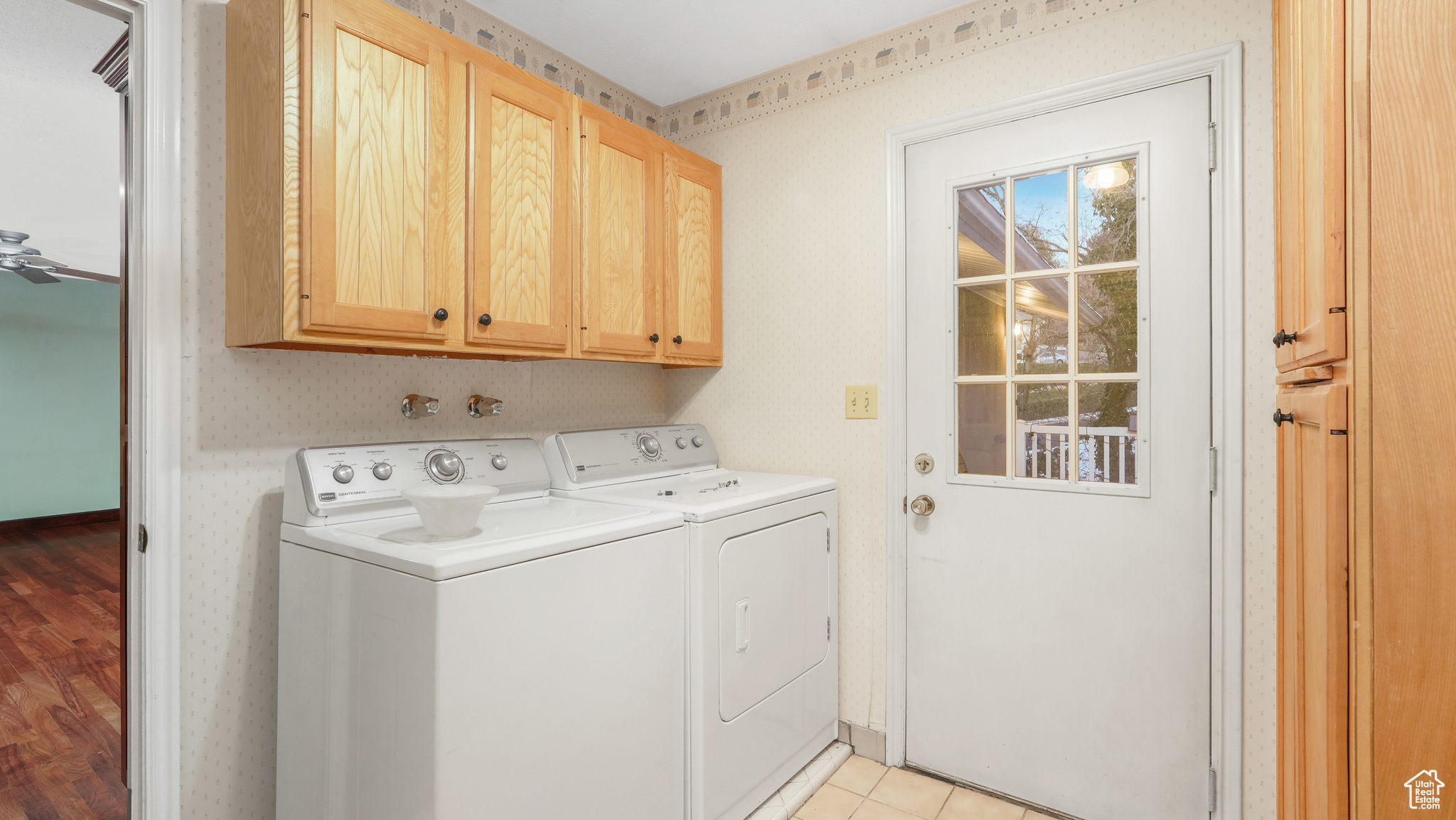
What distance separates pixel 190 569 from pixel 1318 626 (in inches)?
84.9

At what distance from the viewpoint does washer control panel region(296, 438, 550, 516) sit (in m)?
1.46

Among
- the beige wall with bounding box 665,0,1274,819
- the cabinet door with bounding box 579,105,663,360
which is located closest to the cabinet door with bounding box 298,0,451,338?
the cabinet door with bounding box 579,105,663,360

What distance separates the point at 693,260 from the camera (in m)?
2.37

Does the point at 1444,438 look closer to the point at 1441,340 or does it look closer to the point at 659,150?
the point at 1441,340

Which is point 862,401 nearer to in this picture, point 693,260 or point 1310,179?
point 693,260

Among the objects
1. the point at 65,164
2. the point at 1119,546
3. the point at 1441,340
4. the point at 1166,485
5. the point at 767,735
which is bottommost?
the point at 767,735

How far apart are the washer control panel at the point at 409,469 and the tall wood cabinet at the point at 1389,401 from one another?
1721 mm

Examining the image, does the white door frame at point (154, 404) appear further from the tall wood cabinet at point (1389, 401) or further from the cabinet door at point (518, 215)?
the tall wood cabinet at point (1389, 401)

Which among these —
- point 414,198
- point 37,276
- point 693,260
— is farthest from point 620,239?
point 37,276

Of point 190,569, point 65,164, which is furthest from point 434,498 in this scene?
point 65,164

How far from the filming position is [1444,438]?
0.68 m

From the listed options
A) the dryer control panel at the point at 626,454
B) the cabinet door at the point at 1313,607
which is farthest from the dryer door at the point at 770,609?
the cabinet door at the point at 1313,607

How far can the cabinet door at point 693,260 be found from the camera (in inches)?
89.2

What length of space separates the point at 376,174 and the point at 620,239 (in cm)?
76
